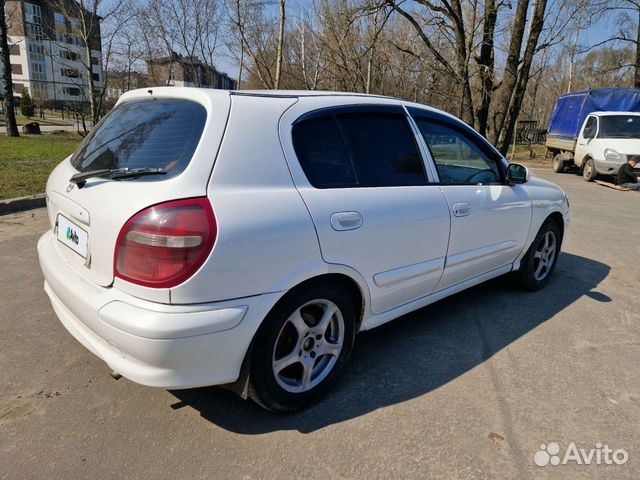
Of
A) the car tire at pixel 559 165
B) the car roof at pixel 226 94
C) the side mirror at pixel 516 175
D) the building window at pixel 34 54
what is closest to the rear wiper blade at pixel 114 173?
the car roof at pixel 226 94

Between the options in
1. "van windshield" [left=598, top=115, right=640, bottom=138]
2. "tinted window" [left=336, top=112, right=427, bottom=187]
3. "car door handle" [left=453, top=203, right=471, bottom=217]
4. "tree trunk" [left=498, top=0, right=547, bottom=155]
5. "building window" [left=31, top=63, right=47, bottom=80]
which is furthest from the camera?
"building window" [left=31, top=63, right=47, bottom=80]

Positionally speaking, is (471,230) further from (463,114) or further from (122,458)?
(463,114)

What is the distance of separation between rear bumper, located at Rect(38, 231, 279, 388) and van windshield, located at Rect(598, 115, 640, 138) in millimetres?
15824

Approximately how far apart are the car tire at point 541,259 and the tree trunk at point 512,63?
1158cm

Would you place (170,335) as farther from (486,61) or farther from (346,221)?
(486,61)

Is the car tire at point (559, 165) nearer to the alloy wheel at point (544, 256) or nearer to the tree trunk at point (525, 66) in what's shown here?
the tree trunk at point (525, 66)

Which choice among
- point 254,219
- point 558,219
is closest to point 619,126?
point 558,219

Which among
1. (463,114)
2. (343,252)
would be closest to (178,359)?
(343,252)

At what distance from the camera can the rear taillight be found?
6.64ft

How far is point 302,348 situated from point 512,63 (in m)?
14.7

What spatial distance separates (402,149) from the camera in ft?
10.2

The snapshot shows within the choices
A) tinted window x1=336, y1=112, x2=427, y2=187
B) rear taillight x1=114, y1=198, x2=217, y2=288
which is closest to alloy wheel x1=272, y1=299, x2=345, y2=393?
rear taillight x1=114, y1=198, x2=217, y2=288

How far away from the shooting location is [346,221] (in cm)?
254

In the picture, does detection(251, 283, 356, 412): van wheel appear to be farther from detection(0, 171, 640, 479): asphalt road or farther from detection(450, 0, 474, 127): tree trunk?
detection(450, 0, 474, 127): tree trunk
